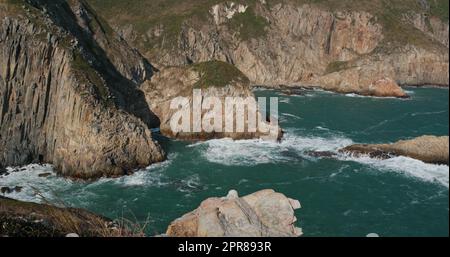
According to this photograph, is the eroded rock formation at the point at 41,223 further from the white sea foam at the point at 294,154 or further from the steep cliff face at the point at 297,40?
the steep cliff face at the point at 297,40

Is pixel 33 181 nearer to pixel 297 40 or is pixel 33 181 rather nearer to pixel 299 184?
pixel 299 184

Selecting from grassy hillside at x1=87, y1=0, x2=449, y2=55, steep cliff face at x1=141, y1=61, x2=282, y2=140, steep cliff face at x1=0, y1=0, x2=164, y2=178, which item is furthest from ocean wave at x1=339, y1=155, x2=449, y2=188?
grassy hillside at x1=87, y1=0, x2=449, y2=55

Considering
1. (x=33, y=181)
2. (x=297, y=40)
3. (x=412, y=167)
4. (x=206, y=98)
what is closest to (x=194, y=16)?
(x=297, y=40)

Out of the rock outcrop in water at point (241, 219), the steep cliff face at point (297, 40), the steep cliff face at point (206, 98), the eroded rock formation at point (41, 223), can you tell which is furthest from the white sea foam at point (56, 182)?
the steep cliff face at point (297, 40)

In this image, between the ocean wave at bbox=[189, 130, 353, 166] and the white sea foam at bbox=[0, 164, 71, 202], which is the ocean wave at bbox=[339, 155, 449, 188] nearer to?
the ocean wave at bbox=[189, 130, 353, 166]

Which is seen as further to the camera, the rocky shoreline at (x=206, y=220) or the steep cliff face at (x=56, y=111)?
the steep cliff face at (x=56, y=111)

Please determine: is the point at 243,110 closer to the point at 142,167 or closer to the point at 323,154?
the point at 323,154
